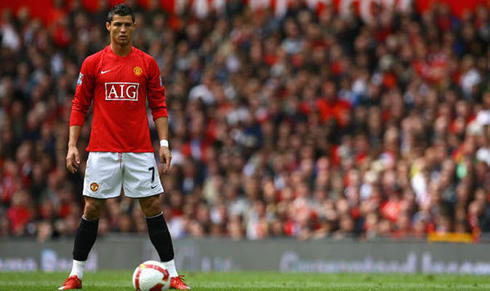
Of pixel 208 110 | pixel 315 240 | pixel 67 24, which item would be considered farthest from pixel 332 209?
pixel 67 24

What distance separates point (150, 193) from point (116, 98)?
0.93 m

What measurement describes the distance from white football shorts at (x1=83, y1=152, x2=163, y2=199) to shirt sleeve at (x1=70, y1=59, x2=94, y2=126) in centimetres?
39

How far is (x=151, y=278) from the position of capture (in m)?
7.42

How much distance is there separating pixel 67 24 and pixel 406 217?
32.5ft

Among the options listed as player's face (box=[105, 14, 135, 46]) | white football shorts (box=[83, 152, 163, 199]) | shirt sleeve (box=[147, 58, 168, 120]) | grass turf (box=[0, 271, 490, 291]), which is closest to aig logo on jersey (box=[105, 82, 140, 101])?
shirt sleeve (box=[147, 58, 168, 120])

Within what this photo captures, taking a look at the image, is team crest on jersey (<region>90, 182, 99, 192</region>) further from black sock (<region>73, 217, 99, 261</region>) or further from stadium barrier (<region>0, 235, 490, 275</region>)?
stadium barrier (<region>0, 235, 490, 275</region>)

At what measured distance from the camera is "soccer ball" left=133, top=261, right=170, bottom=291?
7414mm

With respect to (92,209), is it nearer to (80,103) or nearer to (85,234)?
(85,234)

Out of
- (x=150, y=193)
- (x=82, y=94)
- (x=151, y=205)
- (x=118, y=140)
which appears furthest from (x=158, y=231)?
(x=82, y=94)

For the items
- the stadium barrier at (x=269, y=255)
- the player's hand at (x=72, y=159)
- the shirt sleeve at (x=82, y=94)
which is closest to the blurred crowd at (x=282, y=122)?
the stadium barrier at (x=269, y=255)

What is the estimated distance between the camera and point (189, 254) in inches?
590

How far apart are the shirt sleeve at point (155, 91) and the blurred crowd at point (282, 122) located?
23.4 feet

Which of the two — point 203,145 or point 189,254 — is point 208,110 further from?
point 189,254

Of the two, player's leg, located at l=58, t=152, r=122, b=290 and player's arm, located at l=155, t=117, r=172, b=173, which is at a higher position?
player's arm, located at l=155, t=117, r=172, b=173
